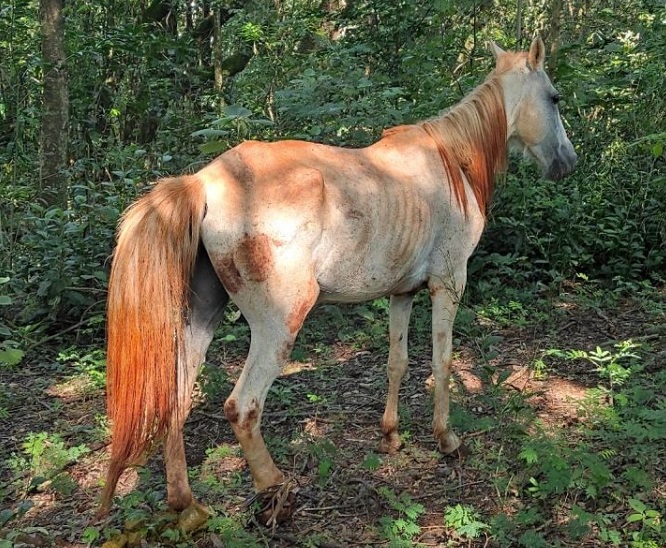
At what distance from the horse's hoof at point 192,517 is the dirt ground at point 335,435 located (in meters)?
0.08

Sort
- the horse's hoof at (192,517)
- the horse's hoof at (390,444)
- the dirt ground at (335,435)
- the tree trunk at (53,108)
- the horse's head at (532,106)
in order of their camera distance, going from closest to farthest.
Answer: the horse's hoof at (192,517) → the dirt ground at (335,435) → the horse's hoof at (390,444) → the horse's head at (532,106) → the tree trunk at (53,108)

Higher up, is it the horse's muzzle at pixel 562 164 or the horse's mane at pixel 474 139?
the horse's mane at pixel 474 139

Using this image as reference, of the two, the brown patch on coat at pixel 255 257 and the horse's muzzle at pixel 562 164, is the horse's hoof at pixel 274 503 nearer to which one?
the brown patch on coat at pixel 255 257

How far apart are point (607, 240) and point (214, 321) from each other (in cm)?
485

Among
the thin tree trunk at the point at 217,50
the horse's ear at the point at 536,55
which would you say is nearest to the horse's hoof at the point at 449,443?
the horse's ear at the point at 536,55

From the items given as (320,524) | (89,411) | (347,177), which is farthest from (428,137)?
(89,411)

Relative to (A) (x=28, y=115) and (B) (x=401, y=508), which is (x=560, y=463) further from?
(A) (x=28, y=115)

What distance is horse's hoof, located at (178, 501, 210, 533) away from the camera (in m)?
3.33

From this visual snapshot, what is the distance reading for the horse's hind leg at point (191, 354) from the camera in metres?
3.46

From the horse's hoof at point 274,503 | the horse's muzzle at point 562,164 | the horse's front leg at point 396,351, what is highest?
the horse's muzzle at point 562,164

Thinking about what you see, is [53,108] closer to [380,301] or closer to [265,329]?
[380,301]

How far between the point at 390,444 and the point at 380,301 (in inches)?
86.3

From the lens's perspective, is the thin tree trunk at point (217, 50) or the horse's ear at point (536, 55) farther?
the thin tree trunk at point (217, 50)

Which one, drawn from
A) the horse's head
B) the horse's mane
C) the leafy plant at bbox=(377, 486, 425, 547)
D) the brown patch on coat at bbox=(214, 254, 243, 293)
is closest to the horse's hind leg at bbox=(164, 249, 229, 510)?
the brown patch on coat at bbox=(214, 254, 243, 293)
